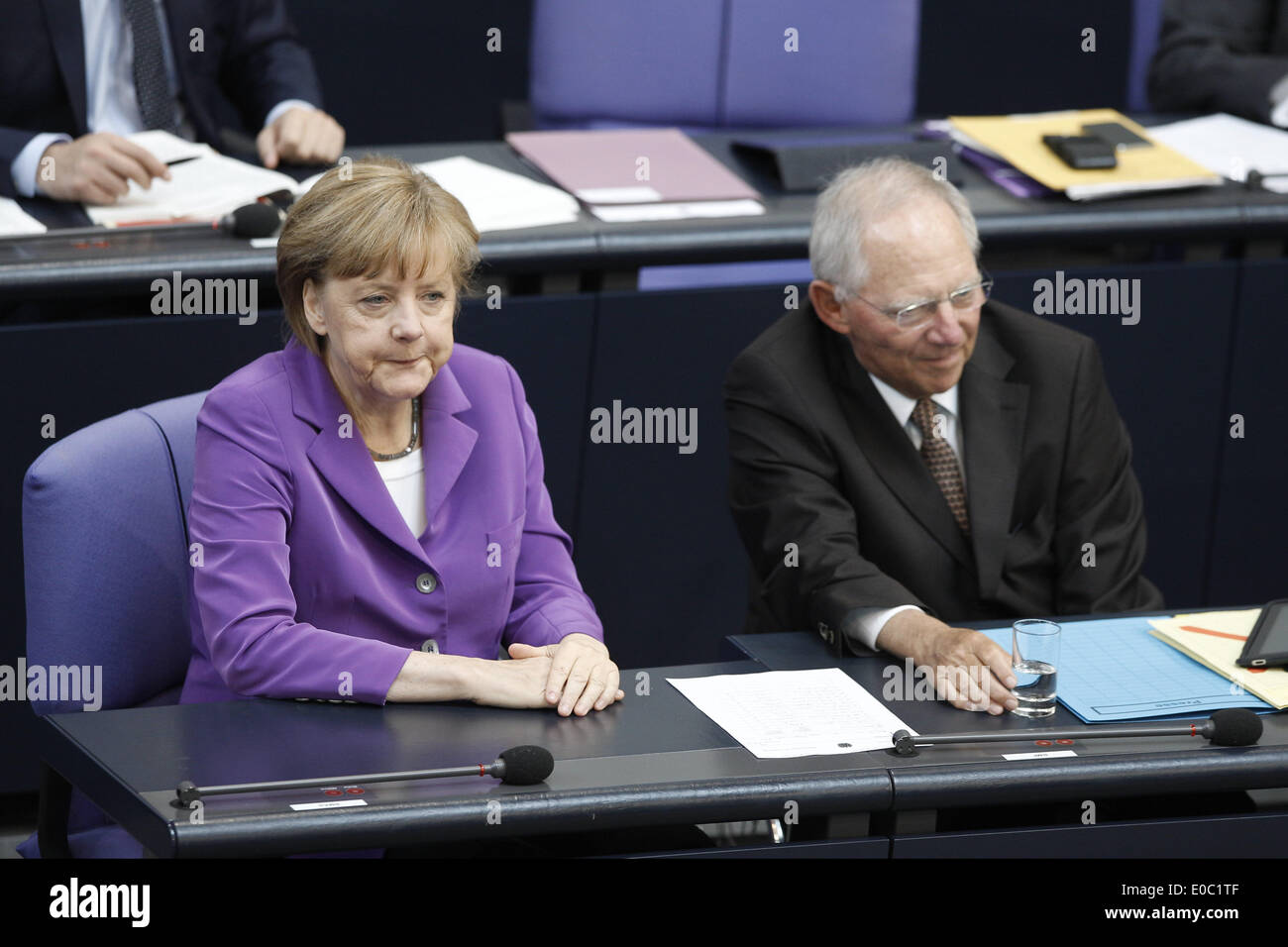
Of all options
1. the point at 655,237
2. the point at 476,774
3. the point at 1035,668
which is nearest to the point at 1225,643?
the point at 1035,668

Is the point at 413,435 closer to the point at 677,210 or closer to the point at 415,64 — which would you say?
the point at 677,210

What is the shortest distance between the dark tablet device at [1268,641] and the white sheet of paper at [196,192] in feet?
6.21

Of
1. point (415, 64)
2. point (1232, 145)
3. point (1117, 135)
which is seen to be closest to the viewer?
point (1117, 135)

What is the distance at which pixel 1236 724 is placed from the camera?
222cm

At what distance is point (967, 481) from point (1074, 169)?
3.94 feet

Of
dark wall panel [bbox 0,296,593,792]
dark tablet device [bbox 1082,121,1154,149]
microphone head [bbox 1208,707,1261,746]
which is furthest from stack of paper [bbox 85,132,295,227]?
microphone head [bbox 1208,707,1261,746]

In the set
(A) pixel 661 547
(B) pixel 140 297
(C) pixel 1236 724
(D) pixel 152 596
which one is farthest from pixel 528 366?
(C) pixel 1236 724

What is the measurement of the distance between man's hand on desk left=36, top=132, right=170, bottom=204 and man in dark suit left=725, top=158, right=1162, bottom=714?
1218 mm

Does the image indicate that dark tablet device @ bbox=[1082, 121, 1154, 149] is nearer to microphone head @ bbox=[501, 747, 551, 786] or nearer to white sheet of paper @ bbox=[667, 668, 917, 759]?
white sheet of paper @ bbox=[667, 668, 917, 759]

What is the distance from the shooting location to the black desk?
2010 mm

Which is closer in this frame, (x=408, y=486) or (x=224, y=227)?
(x=408, y=486)

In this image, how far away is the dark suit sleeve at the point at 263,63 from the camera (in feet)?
13.4

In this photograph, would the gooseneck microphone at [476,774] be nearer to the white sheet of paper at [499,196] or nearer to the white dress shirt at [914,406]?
the white dress shirt at [914,406]

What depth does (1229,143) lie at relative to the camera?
13.4 ft
